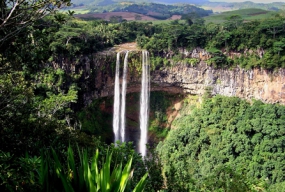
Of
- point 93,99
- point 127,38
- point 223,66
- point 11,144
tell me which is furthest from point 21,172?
point 127,38

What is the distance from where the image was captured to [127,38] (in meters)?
25.7

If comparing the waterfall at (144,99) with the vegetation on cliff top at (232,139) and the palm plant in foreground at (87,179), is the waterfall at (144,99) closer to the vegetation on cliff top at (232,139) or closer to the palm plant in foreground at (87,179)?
the vegetation on cliff top at (232,139)

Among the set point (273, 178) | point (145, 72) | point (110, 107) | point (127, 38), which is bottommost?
point (273, 178)

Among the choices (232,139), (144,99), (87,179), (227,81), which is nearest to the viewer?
(87,179)

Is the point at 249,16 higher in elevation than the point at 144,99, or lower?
higher

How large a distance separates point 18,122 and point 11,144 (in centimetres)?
103

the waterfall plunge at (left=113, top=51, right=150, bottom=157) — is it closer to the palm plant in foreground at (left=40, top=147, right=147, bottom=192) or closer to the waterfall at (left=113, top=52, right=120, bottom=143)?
the waterfall at (left=113, top=52, right=120, bottom=143)

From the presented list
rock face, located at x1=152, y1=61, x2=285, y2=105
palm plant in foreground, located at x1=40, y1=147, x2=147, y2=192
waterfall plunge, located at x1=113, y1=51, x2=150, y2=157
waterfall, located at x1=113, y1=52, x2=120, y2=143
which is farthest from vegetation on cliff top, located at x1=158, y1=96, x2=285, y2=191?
palm plant in foreground, located at x1=40, y1=147, x2=147, y2=192

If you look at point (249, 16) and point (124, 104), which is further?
point (249, 16)

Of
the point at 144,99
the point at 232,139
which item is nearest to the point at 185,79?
the point at 144,99

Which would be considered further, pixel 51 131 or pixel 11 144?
pixel 51 131

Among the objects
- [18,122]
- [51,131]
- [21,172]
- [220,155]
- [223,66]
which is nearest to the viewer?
[21,172]

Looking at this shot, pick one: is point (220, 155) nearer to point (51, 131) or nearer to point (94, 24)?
point (51, 131)

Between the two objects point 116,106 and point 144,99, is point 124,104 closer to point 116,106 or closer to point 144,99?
point 116,106
